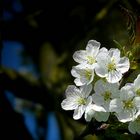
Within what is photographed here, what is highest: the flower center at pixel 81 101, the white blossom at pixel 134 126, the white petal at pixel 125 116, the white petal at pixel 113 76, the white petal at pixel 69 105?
the white petal at pixel 113 76

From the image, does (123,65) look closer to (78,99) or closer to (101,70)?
(101,70)

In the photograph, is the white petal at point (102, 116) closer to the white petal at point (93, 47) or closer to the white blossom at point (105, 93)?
the white blossom at point (105, 93)

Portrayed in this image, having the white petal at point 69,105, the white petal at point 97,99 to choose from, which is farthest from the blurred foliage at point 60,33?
the white petal at point 97,99

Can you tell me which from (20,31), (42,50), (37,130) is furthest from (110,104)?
(42,50)

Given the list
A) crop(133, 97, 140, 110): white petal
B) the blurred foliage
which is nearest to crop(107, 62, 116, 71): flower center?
crop(133, 97, 140, 110): white petal

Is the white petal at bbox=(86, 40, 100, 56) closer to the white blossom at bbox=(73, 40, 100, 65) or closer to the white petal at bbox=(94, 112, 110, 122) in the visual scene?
the white blossom at bbox=(73, 40, 100, 65)

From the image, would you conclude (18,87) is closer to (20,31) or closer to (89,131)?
(20,31)

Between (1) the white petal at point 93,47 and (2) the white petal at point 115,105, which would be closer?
(2) the white petal at point 115,105
